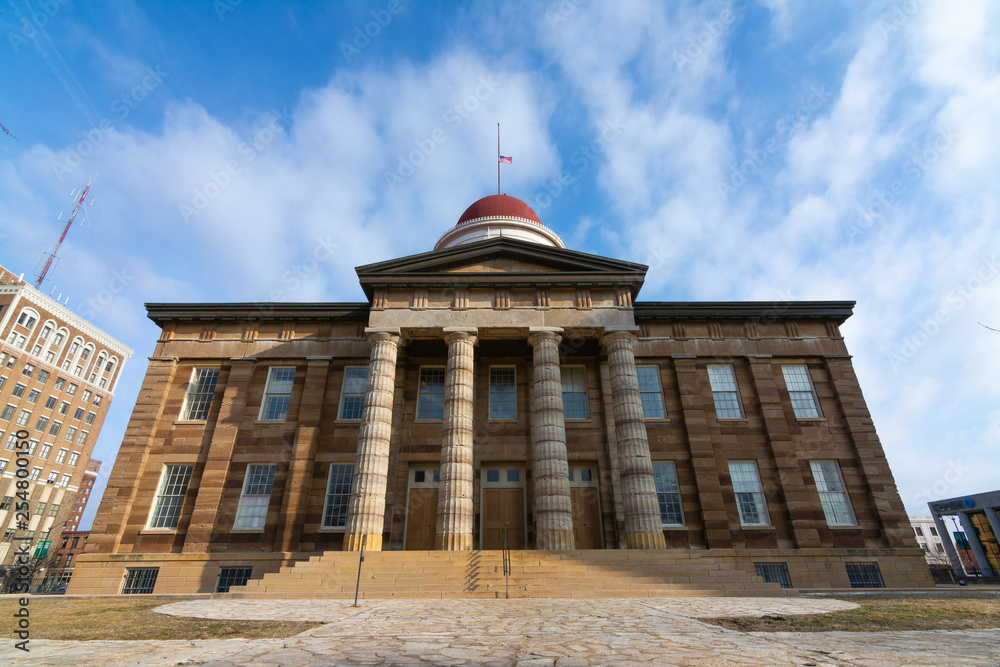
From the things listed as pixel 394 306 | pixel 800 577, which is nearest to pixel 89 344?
pixel 394 306

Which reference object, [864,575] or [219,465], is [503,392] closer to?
[219,465]

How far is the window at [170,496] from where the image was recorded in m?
22.2

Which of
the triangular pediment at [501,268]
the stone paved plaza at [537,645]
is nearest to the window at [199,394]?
the triangular pediment at [501,268]

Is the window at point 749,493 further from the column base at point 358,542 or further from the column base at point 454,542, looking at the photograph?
the column base at point 358,542

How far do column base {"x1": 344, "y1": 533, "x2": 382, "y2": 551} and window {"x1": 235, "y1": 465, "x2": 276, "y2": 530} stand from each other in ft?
19.5

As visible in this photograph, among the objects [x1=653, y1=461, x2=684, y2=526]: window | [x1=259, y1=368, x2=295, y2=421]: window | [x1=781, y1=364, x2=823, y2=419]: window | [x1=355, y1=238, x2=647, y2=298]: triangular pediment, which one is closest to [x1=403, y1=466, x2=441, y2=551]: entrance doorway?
[x1=259, y1=368, x2=295, y2=421]: window

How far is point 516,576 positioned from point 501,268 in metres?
13.2

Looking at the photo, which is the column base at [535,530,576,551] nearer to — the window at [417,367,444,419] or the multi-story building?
the window at [417,367,444,419]

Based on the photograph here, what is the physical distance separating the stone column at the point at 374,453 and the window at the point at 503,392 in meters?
5.29

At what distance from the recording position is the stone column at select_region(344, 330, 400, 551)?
1867 cm

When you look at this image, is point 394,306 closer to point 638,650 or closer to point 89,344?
point 638,650

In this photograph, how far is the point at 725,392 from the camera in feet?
81.2

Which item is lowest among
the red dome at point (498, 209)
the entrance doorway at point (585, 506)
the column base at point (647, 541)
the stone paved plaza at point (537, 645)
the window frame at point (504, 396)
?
the stone paved plaza at point (537, 645)

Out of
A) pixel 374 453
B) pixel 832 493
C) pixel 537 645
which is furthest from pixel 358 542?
pixel 832 493
